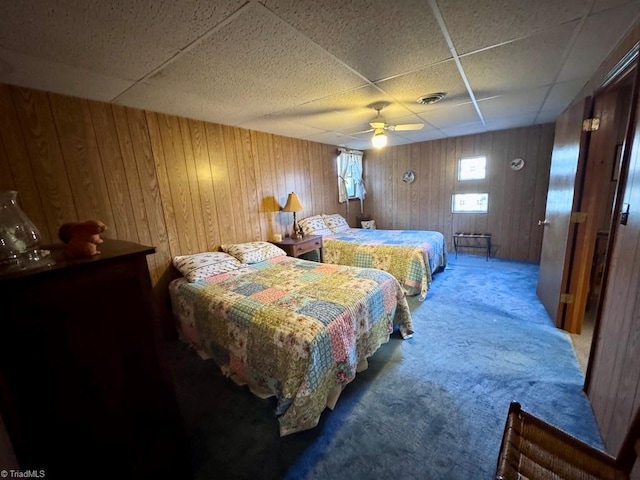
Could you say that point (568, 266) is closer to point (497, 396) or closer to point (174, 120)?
point (497, 396)

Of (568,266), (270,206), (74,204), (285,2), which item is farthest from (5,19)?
(568,266)

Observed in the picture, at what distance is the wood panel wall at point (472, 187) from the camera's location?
4.12 metres

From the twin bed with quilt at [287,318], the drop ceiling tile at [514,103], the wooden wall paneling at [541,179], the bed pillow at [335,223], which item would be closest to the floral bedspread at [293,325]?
the twin bed with quilt at [287,318]

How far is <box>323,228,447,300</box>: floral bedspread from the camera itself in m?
3.14

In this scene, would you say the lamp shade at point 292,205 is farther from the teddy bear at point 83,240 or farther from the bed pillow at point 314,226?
the teddy bear at point 83,240

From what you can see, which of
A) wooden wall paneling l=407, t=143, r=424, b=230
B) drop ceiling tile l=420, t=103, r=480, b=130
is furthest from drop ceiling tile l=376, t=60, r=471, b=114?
wooden wall paneling l=407, t=143, r=424, b=230

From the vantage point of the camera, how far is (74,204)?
2.00m

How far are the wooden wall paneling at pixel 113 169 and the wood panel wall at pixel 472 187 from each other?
14.6 ft

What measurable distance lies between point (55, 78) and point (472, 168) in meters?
5.34

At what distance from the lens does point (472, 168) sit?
15.1 feet

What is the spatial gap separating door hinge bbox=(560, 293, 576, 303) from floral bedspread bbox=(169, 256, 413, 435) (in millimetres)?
1391

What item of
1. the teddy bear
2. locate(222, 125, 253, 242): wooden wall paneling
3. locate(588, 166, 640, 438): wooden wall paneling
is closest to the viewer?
the teddy bear

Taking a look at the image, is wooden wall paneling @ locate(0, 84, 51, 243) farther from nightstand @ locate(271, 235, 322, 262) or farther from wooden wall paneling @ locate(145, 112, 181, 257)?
nightstand @ locate(271, 235, 322, 262)

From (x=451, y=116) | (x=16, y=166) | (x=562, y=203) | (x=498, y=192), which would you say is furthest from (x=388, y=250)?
(x=16, y=166)
